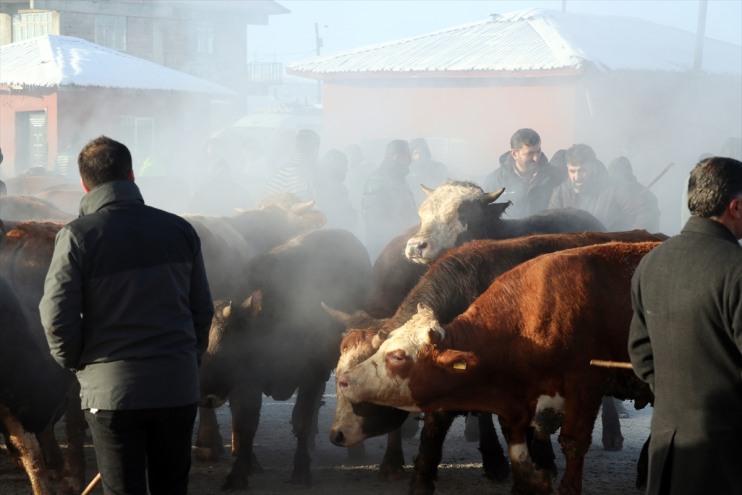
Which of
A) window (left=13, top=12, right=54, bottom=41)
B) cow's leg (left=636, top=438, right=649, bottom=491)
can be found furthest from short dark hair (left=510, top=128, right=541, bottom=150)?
window (left=13, top=12, right=54, bottom=41)

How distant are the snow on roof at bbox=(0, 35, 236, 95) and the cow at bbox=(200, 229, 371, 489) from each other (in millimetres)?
15921

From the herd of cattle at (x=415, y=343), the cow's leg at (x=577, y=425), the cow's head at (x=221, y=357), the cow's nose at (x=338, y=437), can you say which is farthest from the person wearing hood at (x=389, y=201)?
the cow's leg at (x=577, y=425)

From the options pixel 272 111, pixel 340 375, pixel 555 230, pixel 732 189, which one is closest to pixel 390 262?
pixel 555 230

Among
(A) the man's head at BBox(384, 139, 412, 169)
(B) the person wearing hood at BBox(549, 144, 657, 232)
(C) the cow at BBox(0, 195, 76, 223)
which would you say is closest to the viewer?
(C) the cow at BBox(0, 195, 76, 223)

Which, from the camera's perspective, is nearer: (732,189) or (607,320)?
(732,189)

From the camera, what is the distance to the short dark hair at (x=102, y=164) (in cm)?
493

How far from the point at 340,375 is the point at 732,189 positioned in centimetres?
298

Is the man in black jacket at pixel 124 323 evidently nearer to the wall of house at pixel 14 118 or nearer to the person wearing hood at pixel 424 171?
the person wearing hood at pixel 424 171

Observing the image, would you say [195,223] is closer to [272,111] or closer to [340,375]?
[340,375]

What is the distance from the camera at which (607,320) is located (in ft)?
20.3

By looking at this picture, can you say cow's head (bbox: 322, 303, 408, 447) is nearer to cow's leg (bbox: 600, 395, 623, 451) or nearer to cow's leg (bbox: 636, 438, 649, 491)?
cow's leg (bbox: 636, 438, 649, 491)

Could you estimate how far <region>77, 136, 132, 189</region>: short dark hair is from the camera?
16.2 feet

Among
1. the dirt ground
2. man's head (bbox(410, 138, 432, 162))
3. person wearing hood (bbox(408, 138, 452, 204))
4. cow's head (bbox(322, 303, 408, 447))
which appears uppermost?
man's head (bbox(410, 138, 432, 162))

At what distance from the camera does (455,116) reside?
964 inches
